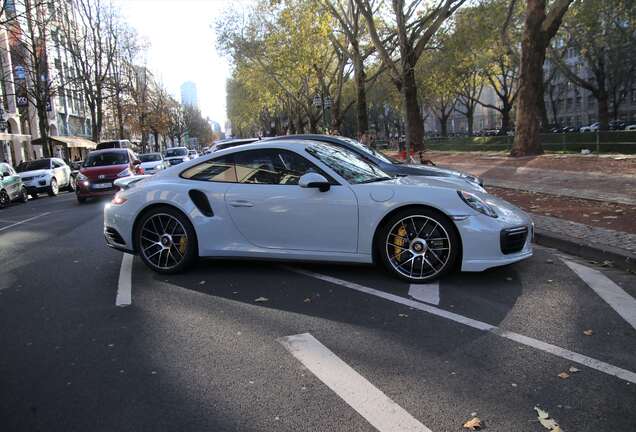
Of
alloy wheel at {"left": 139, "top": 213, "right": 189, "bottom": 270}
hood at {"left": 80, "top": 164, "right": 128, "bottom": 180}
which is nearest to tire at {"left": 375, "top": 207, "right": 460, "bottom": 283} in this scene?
alloy wheel at {"left": 139, "top": 213, "right": 189, "bottom": 270}

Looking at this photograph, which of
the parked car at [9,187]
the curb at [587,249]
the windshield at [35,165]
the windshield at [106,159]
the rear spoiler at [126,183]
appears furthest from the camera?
the windshield at [35,165]

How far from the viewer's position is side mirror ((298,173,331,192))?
5.28 m

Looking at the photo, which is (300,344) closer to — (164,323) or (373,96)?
(164,323)

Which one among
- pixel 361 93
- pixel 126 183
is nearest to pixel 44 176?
pixel 126 183

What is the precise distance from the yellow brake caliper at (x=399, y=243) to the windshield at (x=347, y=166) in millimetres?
656

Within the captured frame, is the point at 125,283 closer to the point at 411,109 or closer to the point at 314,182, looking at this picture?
the point at 314,182

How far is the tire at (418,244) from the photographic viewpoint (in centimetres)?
514

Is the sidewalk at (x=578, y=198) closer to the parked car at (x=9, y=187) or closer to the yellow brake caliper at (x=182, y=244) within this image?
the yellow brake caliper at (x=182, y=244)

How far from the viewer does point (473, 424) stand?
107 inches

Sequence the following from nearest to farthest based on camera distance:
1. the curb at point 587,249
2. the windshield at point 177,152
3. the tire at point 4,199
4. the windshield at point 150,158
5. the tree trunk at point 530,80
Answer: the curb at point 587,249 → the tire at point 4,199 → the tree trunk at point 530,80 → the windshield at point 150,158 → the windshield at point 177,152

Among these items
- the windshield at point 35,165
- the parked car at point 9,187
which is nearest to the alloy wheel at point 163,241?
the parked car at point 9,187

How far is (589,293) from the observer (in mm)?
4848

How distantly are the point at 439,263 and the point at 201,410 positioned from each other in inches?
116

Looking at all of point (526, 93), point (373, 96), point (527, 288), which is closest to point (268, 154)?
point (527, 288)
